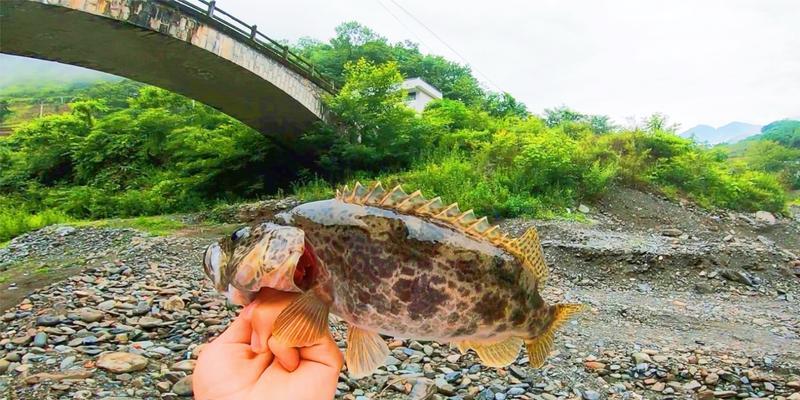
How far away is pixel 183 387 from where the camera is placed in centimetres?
592

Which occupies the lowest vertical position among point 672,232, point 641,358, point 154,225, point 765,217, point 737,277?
point 154,225

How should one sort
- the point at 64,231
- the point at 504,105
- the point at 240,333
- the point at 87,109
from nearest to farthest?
the point at 240,333 < the point at 64,231 < the point at 87,109 < the point at 504,105

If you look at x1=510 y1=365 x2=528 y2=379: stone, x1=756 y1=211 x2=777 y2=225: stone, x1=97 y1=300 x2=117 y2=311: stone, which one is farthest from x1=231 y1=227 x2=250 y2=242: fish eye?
x1=756 y1=211 x2=777 y2=225: stone

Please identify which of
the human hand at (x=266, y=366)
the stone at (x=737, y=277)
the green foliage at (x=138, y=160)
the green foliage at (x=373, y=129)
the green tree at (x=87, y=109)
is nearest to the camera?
the human hand at (x=266, y=366)

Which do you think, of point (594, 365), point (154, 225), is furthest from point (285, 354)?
point (154, 225)

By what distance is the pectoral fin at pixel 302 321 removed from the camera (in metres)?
1.71

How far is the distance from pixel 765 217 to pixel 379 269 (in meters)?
24.4

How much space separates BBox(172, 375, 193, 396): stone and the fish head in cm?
467

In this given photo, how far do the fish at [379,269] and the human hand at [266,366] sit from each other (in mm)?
63

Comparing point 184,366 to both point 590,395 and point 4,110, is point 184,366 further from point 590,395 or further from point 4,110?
point 4,110

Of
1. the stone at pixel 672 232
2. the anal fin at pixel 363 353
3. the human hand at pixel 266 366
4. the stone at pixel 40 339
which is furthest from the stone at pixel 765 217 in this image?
the human hand at pixel 266 366

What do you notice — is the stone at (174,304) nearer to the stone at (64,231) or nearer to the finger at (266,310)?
the finger at (266,310)

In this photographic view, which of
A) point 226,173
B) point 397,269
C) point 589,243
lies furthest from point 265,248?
point 226,173

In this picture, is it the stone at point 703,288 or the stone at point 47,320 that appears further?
the stone at point 703,288
